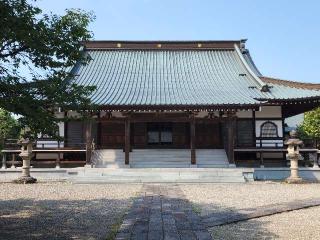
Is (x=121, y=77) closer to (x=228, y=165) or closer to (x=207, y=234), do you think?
(x=228, y=165)

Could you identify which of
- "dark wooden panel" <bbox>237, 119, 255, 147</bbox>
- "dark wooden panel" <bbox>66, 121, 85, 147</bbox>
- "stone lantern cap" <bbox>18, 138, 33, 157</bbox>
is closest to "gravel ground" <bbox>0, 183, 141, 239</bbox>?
"stone lantern cap" <bbox>18, 138, 33, 157</bbox>

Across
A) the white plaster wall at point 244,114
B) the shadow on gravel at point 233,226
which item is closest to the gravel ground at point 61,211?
the shadow on gravel at point 233,226

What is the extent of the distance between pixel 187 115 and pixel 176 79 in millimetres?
3711

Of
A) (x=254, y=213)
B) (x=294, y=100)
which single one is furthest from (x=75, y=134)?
(x=254, y=213)

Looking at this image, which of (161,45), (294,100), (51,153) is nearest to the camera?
(294,100)

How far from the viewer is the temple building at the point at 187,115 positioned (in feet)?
67.8

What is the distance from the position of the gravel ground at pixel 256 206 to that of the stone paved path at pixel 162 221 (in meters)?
0.39

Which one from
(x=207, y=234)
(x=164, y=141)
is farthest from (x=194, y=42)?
(x=207, y=234)

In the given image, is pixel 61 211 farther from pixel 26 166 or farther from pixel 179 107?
pixel 179 107

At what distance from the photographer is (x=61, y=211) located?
32.9 feet

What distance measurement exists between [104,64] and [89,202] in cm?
1721

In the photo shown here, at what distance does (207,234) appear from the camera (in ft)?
23.1

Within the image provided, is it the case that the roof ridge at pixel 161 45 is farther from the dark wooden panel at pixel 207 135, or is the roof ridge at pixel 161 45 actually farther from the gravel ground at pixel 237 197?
the gravel ground at pixel 237 197

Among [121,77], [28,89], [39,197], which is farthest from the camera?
[121,77]
